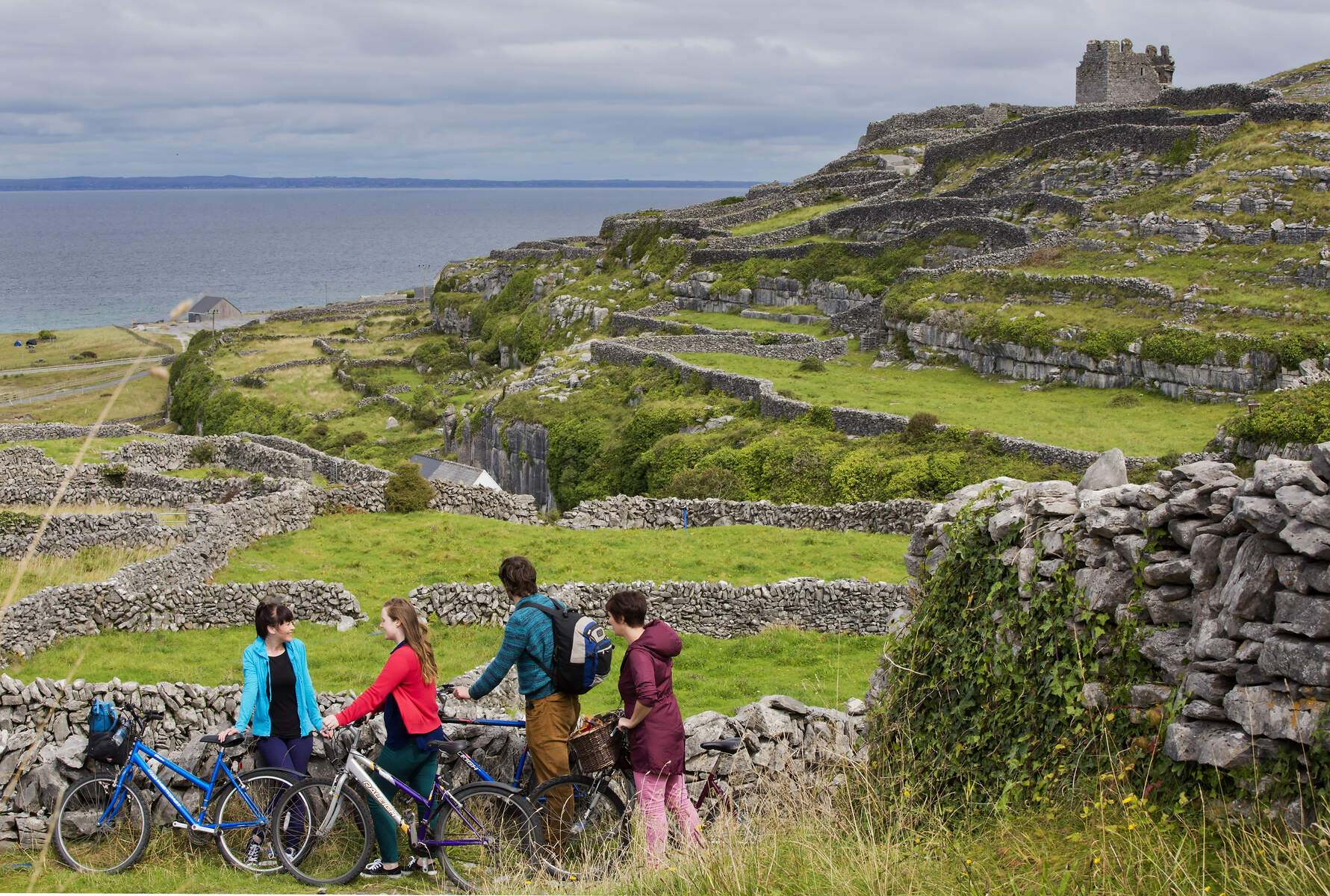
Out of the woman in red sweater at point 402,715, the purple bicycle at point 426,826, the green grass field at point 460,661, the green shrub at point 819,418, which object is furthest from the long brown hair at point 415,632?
the green shrub at point 819,418

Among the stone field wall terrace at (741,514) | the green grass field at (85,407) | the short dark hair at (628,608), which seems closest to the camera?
the short dark hair at (628,608)

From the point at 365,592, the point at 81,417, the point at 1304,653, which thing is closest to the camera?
the point at 1304,653

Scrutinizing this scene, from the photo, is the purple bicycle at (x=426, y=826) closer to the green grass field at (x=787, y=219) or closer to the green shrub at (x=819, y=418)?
the green shrub at (x=819, y=418)

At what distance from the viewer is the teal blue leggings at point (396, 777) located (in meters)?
8.30

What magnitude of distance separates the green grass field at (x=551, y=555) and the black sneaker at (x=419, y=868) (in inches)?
472

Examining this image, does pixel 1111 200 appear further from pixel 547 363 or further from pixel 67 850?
pixel 67 850

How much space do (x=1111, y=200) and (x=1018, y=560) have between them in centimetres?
4322

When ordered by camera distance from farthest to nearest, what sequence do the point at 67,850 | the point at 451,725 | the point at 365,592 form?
the point at 365,592 → the point at 451,725 → the point at 67,850

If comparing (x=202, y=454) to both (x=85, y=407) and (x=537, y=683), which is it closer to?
(x=537, y=683)

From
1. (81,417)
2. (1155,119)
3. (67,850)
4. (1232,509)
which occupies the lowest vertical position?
(81,417)

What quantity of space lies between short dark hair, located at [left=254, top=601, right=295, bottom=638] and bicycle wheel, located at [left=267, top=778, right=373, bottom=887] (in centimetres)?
135

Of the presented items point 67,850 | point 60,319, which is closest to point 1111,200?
point 67,850

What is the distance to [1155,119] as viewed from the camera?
50375 mm

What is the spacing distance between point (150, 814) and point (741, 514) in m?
18.6
